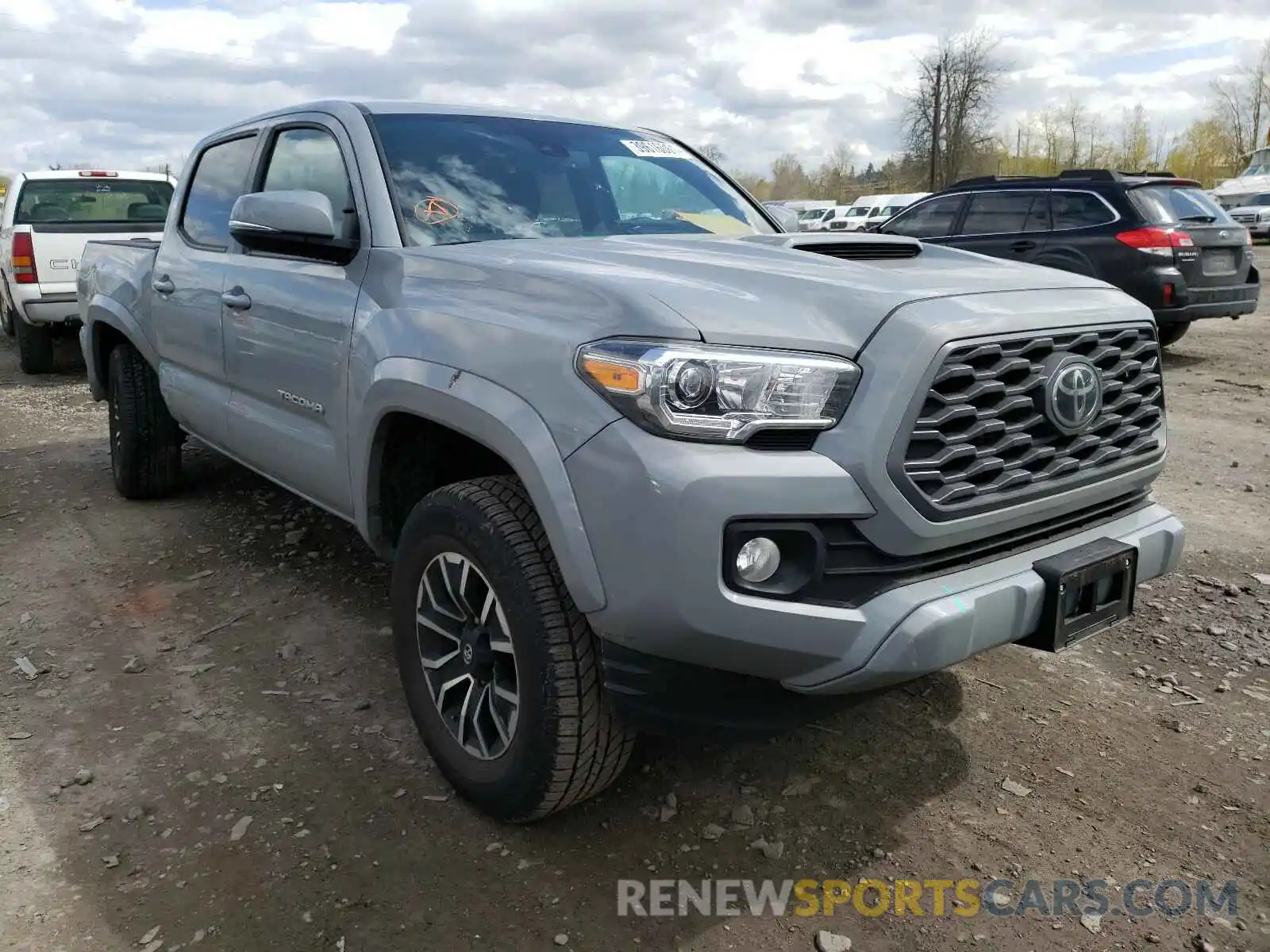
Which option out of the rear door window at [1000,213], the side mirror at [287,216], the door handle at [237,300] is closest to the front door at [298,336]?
the door handle at [237,300]

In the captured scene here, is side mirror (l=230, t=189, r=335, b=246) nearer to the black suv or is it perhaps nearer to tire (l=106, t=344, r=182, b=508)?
tire (l=106, t=344, r=182, b=508)

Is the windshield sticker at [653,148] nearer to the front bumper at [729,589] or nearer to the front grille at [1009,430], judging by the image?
the front grille at [1009,430]

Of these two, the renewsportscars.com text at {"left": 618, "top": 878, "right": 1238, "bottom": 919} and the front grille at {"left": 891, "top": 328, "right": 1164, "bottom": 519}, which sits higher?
the front grille at {"left": 891, "top": 328, "right": 1164, "bottom": 519}

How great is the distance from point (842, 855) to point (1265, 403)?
6691mm

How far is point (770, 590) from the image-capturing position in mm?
1990

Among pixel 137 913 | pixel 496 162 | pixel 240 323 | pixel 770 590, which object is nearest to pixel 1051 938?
pixel 770 590

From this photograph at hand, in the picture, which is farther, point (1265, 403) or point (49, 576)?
point (1265, 403)

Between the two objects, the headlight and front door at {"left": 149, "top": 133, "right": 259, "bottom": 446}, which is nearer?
the headlight

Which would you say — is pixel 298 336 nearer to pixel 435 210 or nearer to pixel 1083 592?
pixel 435 210

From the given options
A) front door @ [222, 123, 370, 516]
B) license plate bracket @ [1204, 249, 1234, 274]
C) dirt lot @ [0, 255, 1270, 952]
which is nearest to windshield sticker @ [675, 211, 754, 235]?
front door @ [222, 123, 370, 516]

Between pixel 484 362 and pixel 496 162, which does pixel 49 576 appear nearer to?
pixel 496 162

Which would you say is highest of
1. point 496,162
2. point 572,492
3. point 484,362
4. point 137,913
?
point 496,162

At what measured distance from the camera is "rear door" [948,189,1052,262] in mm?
9328

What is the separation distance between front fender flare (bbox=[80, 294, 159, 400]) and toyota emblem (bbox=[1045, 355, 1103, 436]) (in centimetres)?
395
